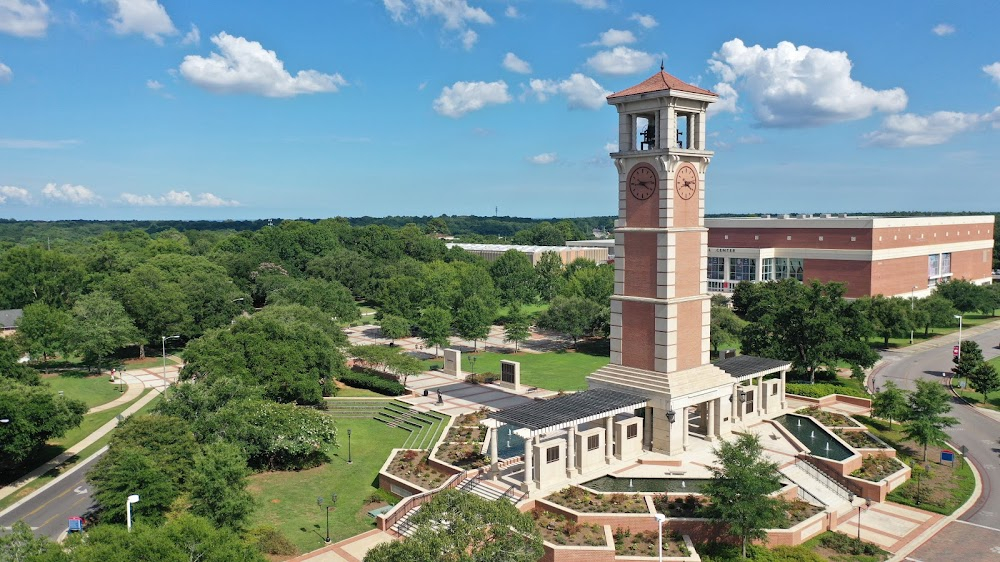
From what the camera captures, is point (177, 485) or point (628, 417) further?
point (628, 417)

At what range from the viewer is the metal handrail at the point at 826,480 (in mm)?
36406

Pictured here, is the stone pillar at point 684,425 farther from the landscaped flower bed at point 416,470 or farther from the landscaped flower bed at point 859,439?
the landscaped flower bed at point 416,470

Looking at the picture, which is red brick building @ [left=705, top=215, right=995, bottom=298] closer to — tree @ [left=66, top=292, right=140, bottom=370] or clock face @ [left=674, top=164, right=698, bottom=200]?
clock face @ [left=674, top=164, right=698, bottom=200]

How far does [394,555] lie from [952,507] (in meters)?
29.9

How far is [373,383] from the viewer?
58188 millimetres

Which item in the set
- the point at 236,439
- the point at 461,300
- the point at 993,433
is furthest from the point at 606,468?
the point at 461,300

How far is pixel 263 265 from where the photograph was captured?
115938 millimetres

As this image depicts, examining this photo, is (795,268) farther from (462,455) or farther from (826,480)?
(462,455)

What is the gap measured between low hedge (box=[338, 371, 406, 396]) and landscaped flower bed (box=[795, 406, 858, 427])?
30562mm

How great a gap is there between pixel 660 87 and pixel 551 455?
20717 millimetres

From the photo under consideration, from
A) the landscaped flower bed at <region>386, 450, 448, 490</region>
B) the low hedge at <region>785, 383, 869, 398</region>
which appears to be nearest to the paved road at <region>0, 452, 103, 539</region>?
the landscaped flower bed at <region>386, 450, 448, 490</region>

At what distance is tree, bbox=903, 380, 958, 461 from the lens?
40438mm

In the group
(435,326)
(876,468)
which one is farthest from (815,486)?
(435,326)

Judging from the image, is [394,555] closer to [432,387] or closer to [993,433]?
[432,387]
